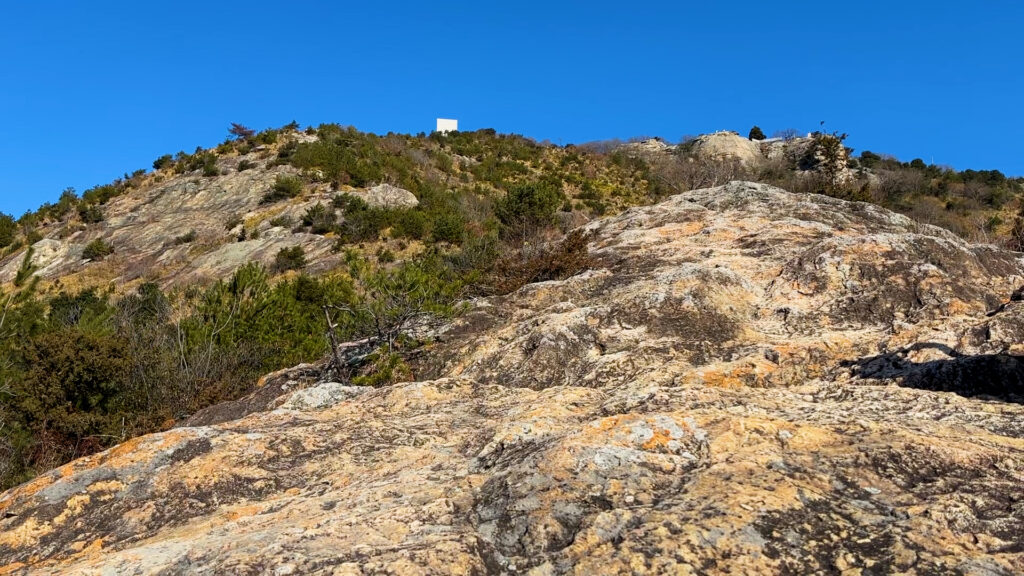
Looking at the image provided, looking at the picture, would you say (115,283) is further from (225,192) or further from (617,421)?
(617,421)

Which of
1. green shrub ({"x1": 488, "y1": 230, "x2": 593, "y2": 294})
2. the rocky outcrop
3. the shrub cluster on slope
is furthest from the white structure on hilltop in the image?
green shrub ({"x1": 488, "y1": 230, "x2": 593, "y2": 294})

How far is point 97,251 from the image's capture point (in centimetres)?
2641

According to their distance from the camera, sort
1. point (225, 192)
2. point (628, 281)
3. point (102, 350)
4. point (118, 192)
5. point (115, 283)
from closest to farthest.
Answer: point (628, 281)
point (102, 350)
point (115, 283)
point (225, 192)
point (118, 192)

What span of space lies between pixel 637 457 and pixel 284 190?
28.3 metres

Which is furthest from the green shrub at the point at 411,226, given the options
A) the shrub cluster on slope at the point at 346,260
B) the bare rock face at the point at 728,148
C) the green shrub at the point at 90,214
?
the bare rock face at the point at 728,148

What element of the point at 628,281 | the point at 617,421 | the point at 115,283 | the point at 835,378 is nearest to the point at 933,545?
the point at 617,421

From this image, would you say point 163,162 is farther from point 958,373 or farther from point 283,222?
point 958,373

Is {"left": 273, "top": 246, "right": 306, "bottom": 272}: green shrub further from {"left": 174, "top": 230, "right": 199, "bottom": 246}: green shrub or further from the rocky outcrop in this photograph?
{"left": 174, "top": 230, "right": 199, "bottom": 246}: green shrub

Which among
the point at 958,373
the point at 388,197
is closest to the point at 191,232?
the point at 388,197

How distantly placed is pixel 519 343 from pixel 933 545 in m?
3.70

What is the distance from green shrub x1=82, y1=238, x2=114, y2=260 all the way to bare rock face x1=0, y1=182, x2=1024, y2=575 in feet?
86.7

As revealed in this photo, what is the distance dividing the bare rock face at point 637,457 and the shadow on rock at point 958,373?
0.05ft

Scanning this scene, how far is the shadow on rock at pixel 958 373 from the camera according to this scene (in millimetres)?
3432

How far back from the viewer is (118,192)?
32.9 metres
